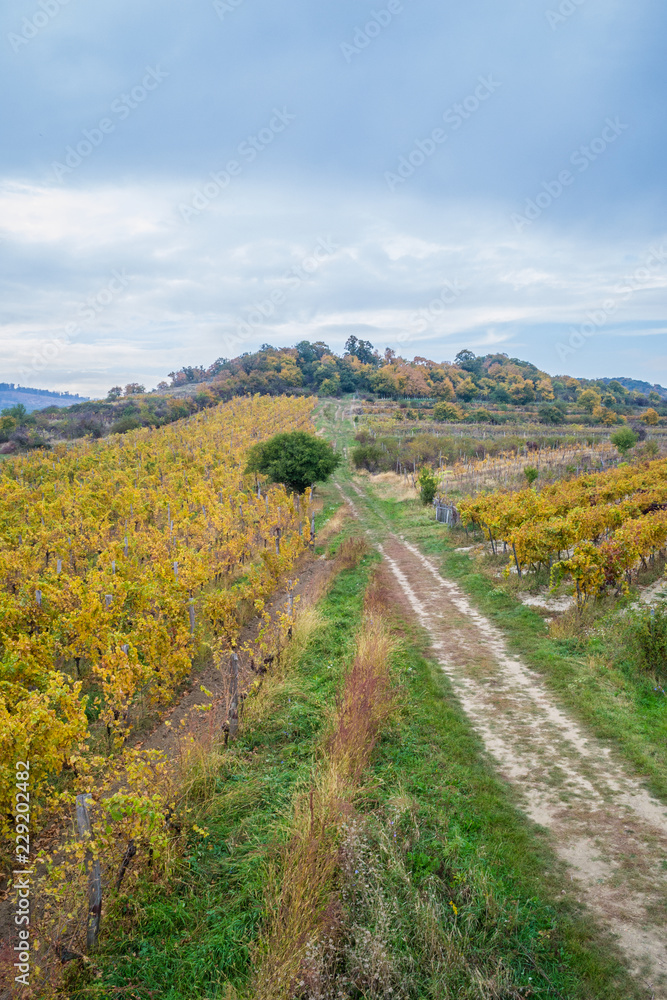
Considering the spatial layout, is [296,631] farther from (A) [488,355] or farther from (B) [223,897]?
(A) [488,355]

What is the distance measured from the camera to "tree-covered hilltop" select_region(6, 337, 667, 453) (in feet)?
202

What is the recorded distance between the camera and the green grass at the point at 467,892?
3.61 m

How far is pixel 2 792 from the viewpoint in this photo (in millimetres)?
4656

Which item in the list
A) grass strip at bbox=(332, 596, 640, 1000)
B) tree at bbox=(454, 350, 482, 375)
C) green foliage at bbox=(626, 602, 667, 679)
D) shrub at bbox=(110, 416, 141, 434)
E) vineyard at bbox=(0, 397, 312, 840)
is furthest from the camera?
tree at bbox=(454, 350, 482, 375)

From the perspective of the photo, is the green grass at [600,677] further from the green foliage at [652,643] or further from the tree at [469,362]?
the tree at [469,362]

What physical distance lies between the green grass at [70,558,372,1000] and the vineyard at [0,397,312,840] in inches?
57.6

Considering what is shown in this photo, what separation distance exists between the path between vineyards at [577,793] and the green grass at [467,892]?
0.22m

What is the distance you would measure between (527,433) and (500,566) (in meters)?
40.0

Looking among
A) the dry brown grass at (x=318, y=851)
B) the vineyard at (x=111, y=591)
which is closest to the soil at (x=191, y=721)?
the vineyard at (x=111, y=591)

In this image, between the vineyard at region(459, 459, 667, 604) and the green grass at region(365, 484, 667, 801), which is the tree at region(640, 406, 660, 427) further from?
the green grass at region(365, 484, 667, 801)

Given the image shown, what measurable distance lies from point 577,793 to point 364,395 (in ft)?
297

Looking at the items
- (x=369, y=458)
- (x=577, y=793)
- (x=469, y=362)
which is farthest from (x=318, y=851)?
(x=469, y=362)

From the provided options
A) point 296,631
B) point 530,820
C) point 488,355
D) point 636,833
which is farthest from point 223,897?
point 488,355

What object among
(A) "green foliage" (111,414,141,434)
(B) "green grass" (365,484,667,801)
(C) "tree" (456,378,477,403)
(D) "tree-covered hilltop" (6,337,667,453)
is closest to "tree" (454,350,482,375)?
(D) "tree-covered hilltop" (6,337,667,453)
